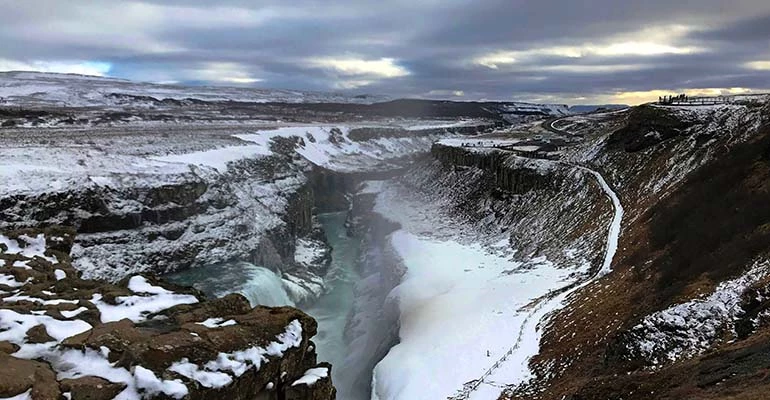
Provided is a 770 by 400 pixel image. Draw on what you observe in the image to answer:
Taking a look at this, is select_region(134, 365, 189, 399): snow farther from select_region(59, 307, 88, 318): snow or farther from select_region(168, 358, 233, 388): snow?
select_region(59, 307, 88, 318): snow

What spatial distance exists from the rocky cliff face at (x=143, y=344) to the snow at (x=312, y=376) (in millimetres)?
30

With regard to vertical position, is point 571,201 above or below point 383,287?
above

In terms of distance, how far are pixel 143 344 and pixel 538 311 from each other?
18777 millimetres

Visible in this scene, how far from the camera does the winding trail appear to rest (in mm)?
20625

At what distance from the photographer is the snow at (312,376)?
14695mm

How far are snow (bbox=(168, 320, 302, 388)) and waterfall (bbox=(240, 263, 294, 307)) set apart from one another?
21.3 m

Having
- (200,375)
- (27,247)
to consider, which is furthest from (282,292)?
(200,375)

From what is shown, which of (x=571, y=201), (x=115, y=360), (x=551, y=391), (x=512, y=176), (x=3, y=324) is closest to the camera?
(x=115, y=360)

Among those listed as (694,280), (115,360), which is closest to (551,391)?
(694,280)

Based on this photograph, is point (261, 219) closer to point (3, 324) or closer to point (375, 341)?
point (375, 341)

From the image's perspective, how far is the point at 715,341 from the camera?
15414 mm

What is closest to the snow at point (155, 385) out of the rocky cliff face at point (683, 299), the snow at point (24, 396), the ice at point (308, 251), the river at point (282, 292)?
the snow at point (24, 396)

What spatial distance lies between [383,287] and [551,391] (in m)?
23.8

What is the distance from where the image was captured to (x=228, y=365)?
41.8 feet
